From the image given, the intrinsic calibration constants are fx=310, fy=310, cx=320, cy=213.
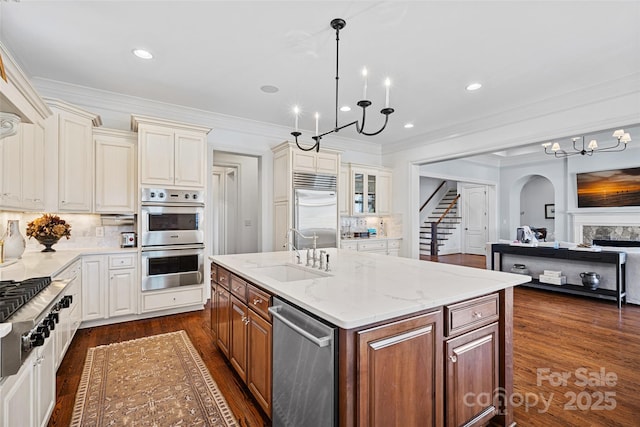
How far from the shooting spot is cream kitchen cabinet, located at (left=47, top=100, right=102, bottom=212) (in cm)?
321

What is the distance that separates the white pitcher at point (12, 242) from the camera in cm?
278

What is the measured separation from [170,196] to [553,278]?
5.83m

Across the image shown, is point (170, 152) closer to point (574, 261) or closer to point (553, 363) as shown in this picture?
point (553, 363)

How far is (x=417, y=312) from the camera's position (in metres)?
1.45

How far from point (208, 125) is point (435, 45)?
3.29 m

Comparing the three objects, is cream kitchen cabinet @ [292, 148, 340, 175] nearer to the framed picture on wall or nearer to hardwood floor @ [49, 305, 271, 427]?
hardwood floor @ [49, 305, 271, 427]

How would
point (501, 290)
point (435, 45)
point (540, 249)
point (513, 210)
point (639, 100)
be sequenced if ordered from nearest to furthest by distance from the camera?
1. point (501, 290)
2. point (435, 45)
3. point (639, 100)
4. point (540, 249)
5. point (513, 210)

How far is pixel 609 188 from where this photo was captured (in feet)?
23.2

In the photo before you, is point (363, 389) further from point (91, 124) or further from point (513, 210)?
point (513, 210)

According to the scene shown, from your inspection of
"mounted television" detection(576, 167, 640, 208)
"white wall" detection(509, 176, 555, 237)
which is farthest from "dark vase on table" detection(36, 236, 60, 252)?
"white wall" detection(509, 176, 555, 237)

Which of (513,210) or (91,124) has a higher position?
(91,124)

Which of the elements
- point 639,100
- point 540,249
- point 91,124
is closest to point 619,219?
point 540,249

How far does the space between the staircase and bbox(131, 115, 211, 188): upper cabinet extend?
7.98 m

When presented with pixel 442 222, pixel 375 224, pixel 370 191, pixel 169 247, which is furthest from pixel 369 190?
pixel 442 222
